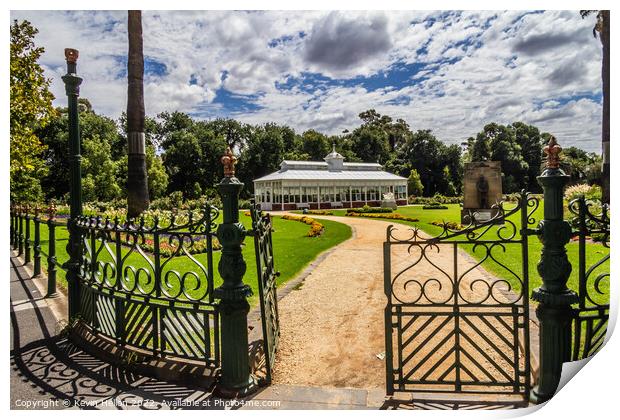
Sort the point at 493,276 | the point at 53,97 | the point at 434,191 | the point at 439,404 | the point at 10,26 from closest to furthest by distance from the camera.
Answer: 1. the point at 439,404
2. the point at 10,26
3. the point at 53,97
4. the point at 493,276
5. the point at 434,191

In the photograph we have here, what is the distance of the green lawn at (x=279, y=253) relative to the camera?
533 centimetres

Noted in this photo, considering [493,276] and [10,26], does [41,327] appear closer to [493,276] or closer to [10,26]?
[10,26]

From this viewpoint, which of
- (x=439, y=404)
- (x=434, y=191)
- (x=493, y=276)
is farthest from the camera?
(x=434, y=191)

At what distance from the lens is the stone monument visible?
435 inches

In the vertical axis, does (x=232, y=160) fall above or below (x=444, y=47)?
below

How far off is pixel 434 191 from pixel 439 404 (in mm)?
19214

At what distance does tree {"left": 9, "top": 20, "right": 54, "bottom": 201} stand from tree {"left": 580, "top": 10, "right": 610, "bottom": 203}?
411cm

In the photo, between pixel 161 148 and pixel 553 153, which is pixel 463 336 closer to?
pixel 553 153

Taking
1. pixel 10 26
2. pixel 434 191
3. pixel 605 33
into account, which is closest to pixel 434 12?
pixel 605 33

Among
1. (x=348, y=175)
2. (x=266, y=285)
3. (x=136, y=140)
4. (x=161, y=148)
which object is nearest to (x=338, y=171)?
(x=348, y=175)

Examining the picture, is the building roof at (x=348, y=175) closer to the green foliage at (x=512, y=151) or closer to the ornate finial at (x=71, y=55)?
the green foliage at (x=512, y=151)

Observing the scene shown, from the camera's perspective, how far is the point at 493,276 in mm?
5031

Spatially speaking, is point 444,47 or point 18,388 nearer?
point 18,388

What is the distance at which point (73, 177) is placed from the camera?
316 cm
